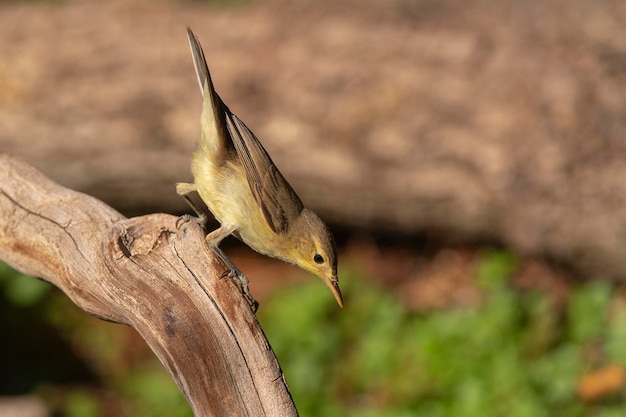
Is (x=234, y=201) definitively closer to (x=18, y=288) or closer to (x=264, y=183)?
(x=264, y=183)

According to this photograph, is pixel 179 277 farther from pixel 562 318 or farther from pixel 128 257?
pixel 562 318

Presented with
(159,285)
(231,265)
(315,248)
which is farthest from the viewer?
(315,248)

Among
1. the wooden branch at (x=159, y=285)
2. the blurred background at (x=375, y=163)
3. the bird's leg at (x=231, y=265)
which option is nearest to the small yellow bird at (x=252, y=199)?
the bird's leg at (x=231, y=265)

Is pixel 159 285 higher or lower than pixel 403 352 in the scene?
higher

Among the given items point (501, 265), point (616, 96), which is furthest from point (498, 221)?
point (616, 96)

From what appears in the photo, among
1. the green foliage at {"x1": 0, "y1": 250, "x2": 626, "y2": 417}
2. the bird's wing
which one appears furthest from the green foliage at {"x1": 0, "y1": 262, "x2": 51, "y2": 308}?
the bird's wing

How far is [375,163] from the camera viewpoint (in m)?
6.90

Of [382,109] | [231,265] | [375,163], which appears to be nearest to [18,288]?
[375,163]

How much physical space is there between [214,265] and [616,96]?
14.0 feet

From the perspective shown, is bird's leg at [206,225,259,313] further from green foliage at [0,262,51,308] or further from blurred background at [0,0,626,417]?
green foliage at [0,262,51,308]

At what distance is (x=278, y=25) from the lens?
7.20 metres

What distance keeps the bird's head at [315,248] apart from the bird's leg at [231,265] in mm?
332

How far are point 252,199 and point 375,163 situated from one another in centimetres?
268

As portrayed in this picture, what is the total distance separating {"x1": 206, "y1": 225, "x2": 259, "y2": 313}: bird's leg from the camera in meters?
3.52
